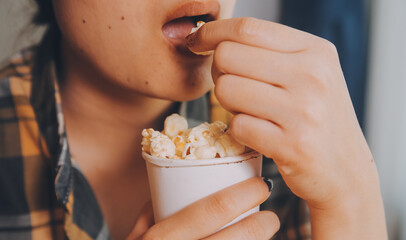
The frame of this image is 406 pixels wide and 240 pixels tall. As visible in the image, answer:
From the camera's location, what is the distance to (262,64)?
50 cm

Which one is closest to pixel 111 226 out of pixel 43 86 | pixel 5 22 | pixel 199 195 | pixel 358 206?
pixel 43 86

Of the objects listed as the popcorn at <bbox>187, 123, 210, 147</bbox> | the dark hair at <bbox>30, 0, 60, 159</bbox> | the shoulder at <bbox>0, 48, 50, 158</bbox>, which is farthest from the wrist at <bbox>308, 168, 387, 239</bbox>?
the shoulder at <bbox>0, 48, 50, 158</bbox>

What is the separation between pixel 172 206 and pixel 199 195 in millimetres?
53

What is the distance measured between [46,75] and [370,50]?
1406mm

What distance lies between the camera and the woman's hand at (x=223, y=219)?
0.52 m

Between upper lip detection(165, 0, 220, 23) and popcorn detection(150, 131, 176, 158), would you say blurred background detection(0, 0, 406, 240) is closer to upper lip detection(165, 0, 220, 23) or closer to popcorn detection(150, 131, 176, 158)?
upper lip detection(165, 0, 220, 23)

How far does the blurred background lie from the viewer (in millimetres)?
1461

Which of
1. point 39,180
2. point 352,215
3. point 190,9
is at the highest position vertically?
point 190,9

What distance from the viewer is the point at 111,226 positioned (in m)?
1.05

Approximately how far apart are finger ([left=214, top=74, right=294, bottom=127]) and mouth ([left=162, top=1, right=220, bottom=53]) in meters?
0.26

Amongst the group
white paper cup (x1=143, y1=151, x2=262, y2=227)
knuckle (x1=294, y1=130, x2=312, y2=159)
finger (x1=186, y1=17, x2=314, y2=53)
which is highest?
finger (x1=186, y1=17, x2=314, y2=53)

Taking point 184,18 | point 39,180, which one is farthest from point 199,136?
point 39,180

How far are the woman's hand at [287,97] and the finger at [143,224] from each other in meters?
0.30

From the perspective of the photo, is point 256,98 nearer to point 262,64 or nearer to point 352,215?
point 262,64
